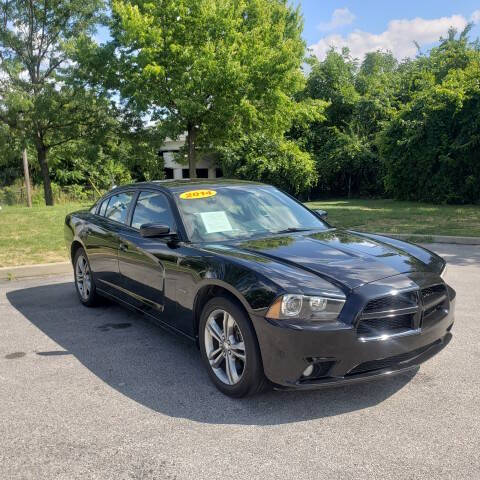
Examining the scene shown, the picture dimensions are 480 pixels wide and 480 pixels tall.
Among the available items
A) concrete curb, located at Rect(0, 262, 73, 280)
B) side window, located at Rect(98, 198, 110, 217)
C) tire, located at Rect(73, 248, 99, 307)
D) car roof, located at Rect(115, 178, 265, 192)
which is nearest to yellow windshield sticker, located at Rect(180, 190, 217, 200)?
car roof, located at Rect(115, 178, 265, 192)

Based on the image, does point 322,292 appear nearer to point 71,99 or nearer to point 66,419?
point 66,419

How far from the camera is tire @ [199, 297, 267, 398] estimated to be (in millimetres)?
3305

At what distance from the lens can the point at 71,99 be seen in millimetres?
22109

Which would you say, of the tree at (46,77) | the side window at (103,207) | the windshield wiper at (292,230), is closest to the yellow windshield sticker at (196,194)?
the windshield wiper at (292,230)

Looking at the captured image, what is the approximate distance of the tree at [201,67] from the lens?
1817cm

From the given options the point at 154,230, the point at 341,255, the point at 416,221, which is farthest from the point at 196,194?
the point at 416,221

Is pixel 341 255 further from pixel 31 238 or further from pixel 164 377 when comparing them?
pixel 31 238

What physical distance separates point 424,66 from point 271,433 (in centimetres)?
2859

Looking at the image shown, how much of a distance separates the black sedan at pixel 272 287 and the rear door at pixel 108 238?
63 millimetres

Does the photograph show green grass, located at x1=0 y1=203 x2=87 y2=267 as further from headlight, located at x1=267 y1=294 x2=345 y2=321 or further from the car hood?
headlight, located at x1=267 y1=294 x2=345 y2=321

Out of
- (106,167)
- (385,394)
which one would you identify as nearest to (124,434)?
(385,394)

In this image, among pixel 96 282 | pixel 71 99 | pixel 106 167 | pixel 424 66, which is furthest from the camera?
pixel 106 167

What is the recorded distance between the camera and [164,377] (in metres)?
3.92

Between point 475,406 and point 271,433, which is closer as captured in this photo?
point 271,433
